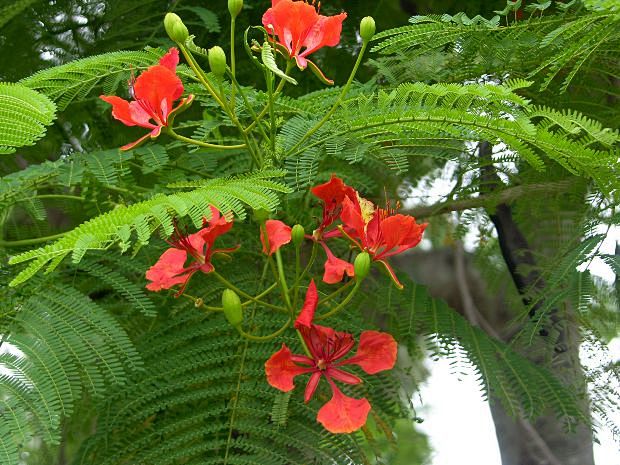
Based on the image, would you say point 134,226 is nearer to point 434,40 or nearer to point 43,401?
point 43,401

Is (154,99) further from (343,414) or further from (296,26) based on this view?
(343,414)

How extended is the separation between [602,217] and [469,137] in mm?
548

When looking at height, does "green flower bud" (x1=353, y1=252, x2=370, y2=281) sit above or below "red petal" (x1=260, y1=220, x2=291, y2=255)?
below

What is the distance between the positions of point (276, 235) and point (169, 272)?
0.58ft

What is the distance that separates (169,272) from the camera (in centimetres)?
166

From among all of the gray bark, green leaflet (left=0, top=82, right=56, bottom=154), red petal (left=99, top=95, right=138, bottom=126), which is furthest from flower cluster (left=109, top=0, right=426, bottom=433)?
the gray bark

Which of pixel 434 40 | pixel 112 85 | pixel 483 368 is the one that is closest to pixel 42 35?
pixel 112 85

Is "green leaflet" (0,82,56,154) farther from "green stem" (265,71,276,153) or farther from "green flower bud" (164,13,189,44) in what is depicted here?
"green stem" (265,71,276,153)

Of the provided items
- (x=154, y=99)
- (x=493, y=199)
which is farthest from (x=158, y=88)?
(x=493, y=199)

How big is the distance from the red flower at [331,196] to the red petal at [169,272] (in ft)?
0.75

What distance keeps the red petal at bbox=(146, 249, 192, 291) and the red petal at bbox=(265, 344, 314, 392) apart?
0.18 m

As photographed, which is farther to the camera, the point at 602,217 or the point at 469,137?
the point at 602,217

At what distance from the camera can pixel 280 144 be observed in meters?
1.78

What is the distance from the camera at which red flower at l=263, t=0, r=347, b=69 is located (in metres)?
1.69
